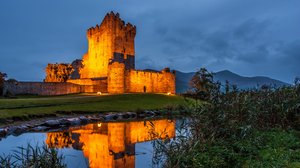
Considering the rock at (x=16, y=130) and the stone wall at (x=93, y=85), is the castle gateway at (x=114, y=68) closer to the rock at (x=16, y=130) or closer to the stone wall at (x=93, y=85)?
the stone wall at (x=93, y=85)

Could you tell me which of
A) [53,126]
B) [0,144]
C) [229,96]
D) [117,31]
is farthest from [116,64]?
[229,96]

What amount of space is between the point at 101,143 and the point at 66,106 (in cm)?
1438

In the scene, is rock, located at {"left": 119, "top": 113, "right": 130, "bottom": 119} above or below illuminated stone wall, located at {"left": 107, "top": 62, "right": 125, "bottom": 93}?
below

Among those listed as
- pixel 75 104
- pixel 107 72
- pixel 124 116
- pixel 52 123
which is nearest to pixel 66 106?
pixel 75 104

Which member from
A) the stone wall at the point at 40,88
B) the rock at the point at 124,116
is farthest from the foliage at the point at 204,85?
the stone wall at the point at 40,88

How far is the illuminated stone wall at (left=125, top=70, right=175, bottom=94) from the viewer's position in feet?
171

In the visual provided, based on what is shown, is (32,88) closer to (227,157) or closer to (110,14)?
(110,14)

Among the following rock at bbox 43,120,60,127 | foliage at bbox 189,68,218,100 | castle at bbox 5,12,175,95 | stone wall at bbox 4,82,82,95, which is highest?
castle at bbox 5,12,175,95

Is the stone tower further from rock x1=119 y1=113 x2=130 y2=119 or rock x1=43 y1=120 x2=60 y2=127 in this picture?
rock x1=43 y1=120 x2=60 y2=127

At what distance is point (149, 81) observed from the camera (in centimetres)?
→ 5538

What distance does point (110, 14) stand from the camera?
5766cm

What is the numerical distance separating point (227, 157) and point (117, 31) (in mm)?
51592

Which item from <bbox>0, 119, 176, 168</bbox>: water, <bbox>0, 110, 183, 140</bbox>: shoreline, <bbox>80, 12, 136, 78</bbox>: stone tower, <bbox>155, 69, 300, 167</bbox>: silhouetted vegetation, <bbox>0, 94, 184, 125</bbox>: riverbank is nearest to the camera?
<bbox>155, 69, 300, 167</bbox>: silhouetted vegetation

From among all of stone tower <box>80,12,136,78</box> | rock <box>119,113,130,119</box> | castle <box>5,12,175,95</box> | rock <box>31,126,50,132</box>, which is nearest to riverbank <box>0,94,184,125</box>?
rock <box>119,113,130,119</box>
